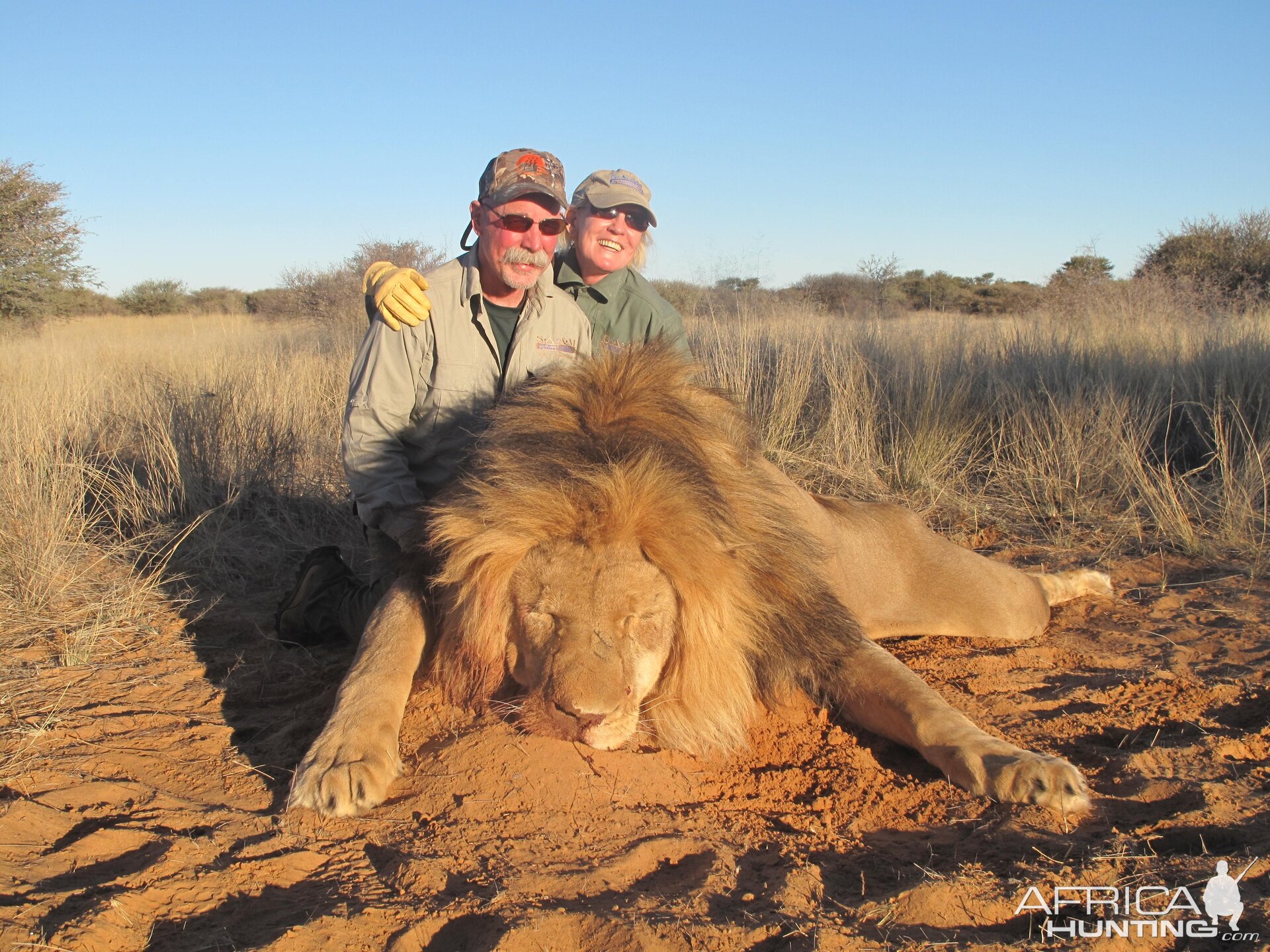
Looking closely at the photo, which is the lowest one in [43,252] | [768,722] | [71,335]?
[768,722]

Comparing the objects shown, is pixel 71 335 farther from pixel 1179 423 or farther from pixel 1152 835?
pixel 1152 835

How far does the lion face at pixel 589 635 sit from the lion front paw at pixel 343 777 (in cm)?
40

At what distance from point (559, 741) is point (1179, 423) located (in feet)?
18.4

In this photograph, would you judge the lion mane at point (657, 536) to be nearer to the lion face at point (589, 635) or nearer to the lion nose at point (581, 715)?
the lion face at point (589, 635)

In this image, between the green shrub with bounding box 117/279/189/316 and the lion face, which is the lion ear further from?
the green shrub with bounding box 117/279/189/316

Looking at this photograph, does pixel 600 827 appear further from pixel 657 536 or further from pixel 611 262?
pixel 611 262

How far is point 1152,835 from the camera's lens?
2.15 meters

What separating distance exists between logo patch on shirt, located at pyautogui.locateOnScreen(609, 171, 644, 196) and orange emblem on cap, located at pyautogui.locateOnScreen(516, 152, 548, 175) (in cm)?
87

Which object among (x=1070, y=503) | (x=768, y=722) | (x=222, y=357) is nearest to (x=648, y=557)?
(x=768, y=722)

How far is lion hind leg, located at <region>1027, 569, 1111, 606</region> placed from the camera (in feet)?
13.6

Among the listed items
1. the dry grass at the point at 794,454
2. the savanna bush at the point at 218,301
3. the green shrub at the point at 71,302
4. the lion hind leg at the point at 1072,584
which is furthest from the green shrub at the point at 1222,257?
the savanna bush at the point at 218,301

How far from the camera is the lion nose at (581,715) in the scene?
90.0 inches

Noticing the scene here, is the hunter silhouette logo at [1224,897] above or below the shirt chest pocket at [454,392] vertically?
below

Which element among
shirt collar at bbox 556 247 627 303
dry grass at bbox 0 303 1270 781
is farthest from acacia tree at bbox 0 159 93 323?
shirt collar at bbox 556 247 627 303
